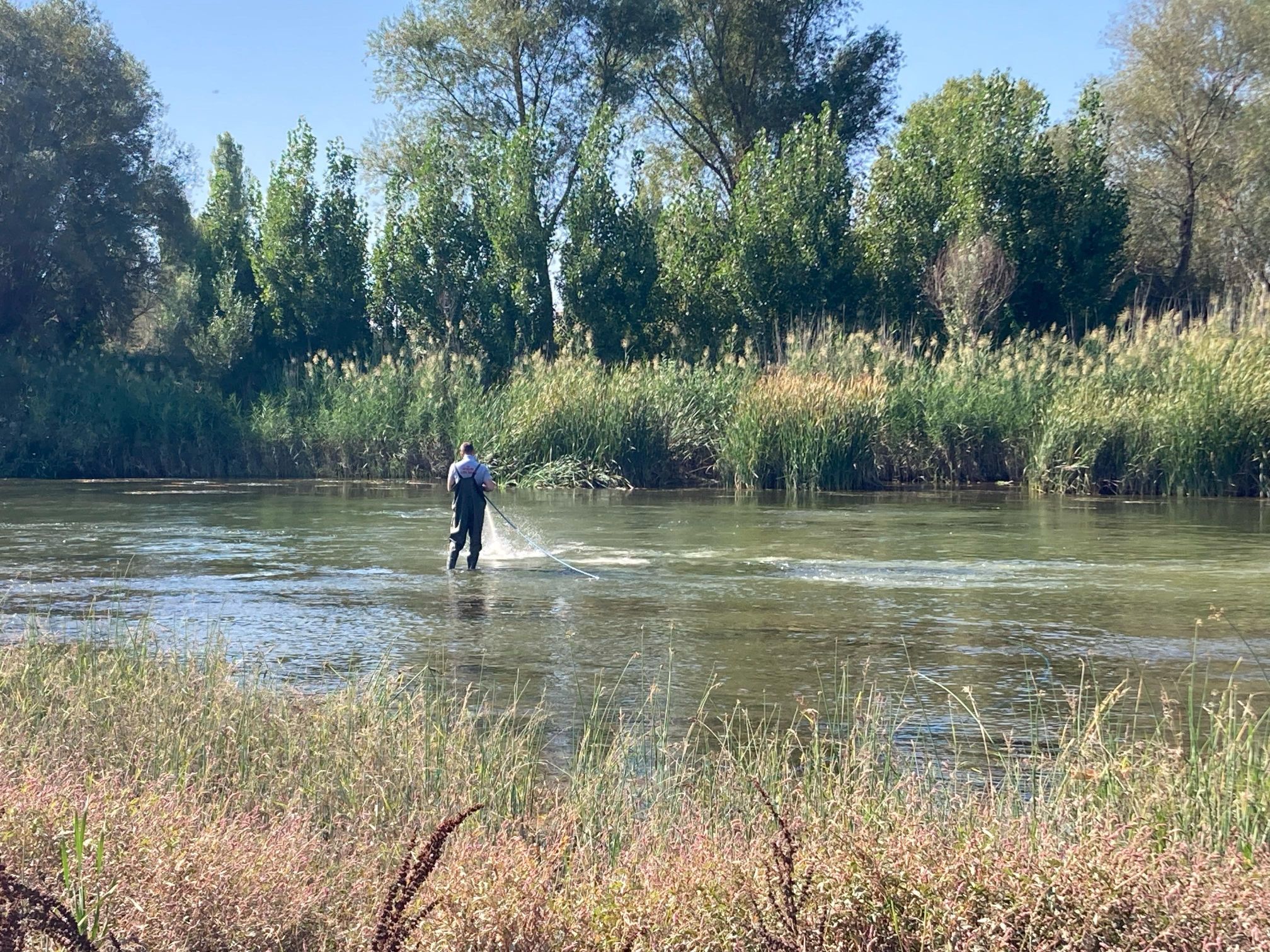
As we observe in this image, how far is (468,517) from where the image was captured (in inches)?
608

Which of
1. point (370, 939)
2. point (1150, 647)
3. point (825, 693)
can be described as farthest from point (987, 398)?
point (370, 939)

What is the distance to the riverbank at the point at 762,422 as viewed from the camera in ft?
81.1

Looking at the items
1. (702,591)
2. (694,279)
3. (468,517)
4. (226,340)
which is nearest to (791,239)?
(694,279)

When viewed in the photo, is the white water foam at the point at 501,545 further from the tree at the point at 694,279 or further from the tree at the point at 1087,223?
the tree at the point at 1087,223

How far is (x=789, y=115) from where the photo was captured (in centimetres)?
5097

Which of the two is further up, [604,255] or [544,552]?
[604,255]

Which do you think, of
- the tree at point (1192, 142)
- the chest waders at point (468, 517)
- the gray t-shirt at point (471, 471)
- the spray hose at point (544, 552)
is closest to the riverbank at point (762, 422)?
the spray hose at point (544, 552)

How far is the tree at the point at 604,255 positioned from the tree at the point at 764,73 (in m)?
10.7

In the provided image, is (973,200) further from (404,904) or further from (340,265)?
(404,904)

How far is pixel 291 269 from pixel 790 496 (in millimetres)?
23387

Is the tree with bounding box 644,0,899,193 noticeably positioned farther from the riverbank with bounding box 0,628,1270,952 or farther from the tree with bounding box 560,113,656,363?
the riverbank with bounding box 0,628,1270,952

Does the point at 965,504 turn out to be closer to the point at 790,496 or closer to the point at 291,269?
the point at 790,496

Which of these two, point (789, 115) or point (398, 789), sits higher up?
point (789, 115)

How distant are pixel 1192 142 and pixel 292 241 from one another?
3066 centimetres
